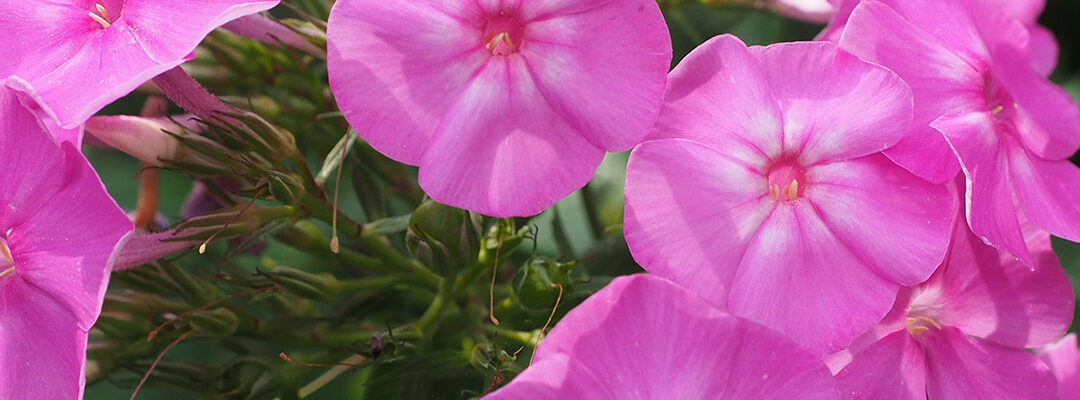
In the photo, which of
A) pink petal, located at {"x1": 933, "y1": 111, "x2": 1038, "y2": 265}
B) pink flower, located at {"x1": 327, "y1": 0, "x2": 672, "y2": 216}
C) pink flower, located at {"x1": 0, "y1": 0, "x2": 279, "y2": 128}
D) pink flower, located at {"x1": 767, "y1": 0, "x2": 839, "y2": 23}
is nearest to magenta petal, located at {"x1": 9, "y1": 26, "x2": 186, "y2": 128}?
pink flower, located at {"x1": 0, "y1": 0, "x2": 279, "y2": 128}

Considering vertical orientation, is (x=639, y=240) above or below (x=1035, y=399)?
above

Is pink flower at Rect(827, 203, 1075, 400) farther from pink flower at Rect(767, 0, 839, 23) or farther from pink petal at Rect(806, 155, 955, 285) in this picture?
pink flower at Rect(767, 0, 839, 23)

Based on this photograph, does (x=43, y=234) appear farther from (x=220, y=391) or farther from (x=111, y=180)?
(x=111, y=180)

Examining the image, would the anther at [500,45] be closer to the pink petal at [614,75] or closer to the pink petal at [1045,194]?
the pink petal at [614,75]

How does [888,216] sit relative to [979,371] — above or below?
above

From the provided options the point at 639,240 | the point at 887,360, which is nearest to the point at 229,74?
the point at 639,240

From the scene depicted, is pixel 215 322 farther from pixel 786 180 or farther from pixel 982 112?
pixel 982 112

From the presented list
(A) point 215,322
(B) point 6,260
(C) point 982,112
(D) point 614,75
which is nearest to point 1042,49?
(C) point 982,112

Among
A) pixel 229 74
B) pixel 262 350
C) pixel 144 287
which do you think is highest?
pixel 229 74

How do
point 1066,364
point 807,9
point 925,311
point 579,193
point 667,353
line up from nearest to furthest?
Answer: point 667,353, point 925,311, point 1066,364, point 807,9, point 579,193
